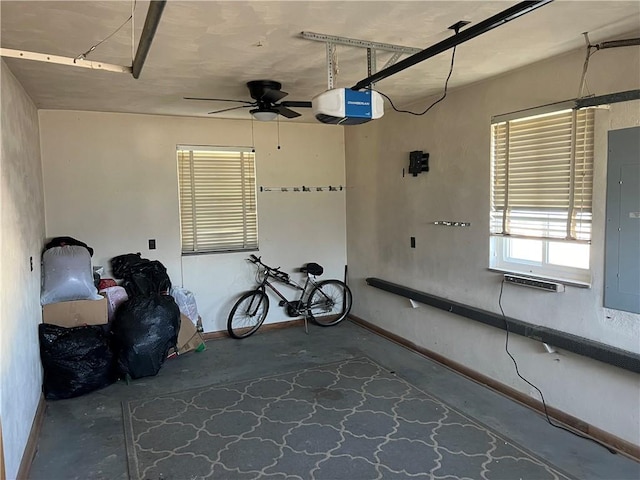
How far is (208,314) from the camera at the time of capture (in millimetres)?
5199

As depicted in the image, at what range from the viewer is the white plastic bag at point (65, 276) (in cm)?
376

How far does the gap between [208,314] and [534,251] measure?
3.40 metres

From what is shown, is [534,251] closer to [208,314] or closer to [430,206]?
[430,206]

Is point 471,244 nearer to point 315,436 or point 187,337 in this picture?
point 315,436

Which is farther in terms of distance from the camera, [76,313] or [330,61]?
[76,313]

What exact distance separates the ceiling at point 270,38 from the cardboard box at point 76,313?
5.60ft

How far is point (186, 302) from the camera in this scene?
4.76m

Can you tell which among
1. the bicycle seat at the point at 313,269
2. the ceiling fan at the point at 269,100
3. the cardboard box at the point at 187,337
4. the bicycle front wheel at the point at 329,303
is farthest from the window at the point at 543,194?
the cardboard box at the point at 187,337

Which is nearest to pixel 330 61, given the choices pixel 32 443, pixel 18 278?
pixel 18 278

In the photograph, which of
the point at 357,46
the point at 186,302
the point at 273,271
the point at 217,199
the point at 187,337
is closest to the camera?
the point at 357,46

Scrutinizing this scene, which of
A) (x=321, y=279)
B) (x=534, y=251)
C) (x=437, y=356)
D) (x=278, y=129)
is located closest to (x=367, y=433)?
(x=437, y=356)

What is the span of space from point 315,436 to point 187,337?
2.10m

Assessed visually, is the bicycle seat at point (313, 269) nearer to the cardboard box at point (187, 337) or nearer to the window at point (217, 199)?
the window at point (217, 199)

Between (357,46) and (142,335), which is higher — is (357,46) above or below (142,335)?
above
